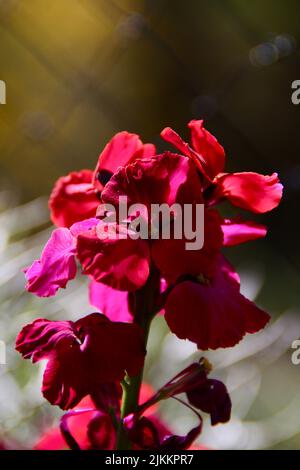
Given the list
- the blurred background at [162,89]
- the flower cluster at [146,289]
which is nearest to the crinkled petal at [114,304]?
the flower cluster at [146,289]

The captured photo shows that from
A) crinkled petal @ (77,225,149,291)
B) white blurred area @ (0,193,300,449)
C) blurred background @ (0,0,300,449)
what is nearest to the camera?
crinkled petal @ (77,225,149,291)

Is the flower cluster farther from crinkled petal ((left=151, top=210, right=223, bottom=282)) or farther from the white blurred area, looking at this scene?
the white blurred area

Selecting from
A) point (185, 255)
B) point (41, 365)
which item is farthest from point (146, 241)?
point (41, 365)

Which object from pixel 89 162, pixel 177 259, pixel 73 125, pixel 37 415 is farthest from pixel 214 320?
pixel 73 125

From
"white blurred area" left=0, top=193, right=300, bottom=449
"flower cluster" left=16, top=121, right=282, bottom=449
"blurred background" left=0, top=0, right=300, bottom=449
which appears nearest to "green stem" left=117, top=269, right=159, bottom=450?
"flower cluster" left=16, top=121, right=282, bottom=449

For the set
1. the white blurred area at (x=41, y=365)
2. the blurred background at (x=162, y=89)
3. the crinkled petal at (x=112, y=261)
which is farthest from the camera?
the blurred background at (x=162, y=89)

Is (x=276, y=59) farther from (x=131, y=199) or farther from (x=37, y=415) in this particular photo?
(x=131, y=199)

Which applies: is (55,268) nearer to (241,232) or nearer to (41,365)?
(241,232)

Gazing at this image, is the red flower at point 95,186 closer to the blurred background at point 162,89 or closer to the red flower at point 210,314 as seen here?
the red flower at point 210,314
